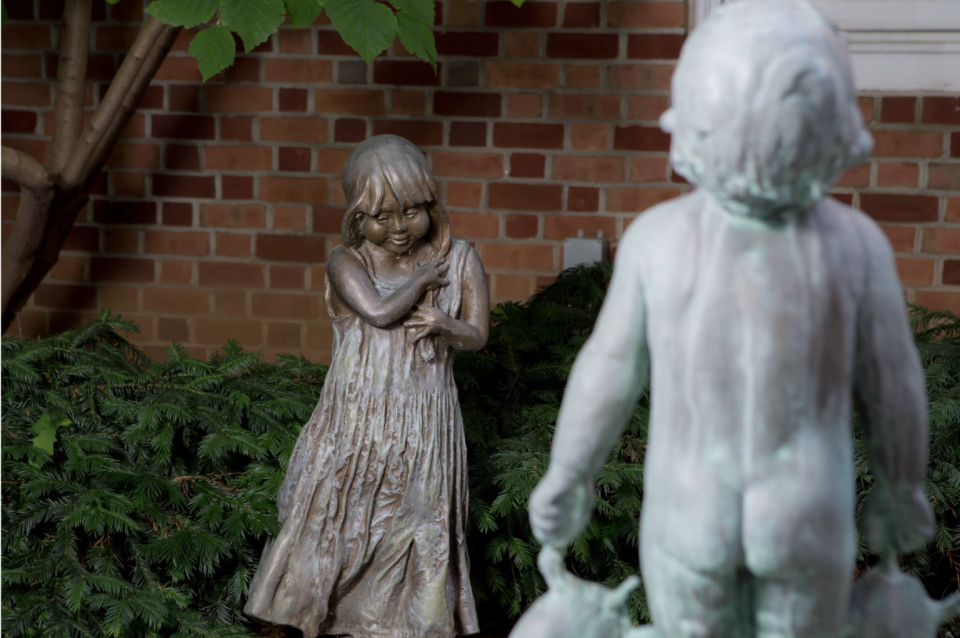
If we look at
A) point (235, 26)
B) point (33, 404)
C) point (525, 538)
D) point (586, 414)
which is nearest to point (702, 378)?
point (586, 414)

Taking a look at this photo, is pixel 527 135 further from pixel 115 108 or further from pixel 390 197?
pixel 390 197

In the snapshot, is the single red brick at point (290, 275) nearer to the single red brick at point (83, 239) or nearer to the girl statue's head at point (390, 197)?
the single red brick at point (83, 239)

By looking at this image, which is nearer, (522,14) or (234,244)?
(522,14)

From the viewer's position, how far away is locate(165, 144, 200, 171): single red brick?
4316 mm

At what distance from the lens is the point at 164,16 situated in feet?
8.92

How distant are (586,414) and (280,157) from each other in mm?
3076

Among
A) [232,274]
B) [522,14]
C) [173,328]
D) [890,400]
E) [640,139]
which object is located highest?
[522,14]

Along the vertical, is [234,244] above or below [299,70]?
below

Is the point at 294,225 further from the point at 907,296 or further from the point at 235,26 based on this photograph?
the point at 907,296

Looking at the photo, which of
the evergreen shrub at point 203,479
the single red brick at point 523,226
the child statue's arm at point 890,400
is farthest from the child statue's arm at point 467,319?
the single red brick at point 523,226

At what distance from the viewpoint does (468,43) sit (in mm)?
4137

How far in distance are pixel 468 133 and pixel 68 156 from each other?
153 cm

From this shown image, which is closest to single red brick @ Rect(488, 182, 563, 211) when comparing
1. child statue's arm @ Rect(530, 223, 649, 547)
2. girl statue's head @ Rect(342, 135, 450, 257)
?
girl statue's head @ Rect(342, 135, 450, 257)

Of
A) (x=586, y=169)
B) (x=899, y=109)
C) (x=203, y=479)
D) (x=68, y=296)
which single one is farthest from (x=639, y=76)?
(x=68, y=296)
